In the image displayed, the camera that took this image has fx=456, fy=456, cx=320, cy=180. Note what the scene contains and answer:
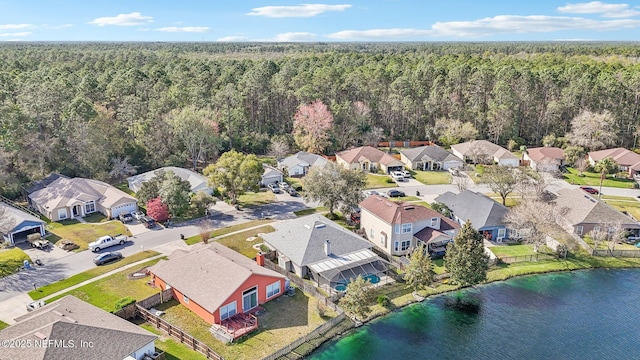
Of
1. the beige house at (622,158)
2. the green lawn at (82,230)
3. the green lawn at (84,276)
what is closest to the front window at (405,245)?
the green lawn at (84,276)

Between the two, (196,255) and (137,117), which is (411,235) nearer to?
(196,255)

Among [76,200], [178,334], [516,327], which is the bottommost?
[516,327]

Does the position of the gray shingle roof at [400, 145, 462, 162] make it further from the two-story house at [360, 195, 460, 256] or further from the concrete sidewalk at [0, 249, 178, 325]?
the concrete sidewalk at [0, 249, 178, 325]

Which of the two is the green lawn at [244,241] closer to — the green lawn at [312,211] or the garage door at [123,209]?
the green lawn at [312,211]

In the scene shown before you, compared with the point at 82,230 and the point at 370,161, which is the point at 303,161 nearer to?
the point at 370,161

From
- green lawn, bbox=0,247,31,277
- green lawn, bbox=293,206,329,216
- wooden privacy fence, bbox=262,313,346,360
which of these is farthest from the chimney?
green lawn, bbox=0,247,31,277

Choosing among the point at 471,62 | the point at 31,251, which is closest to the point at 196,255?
the point at 31,251

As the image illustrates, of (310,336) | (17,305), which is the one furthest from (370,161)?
(17,305)
